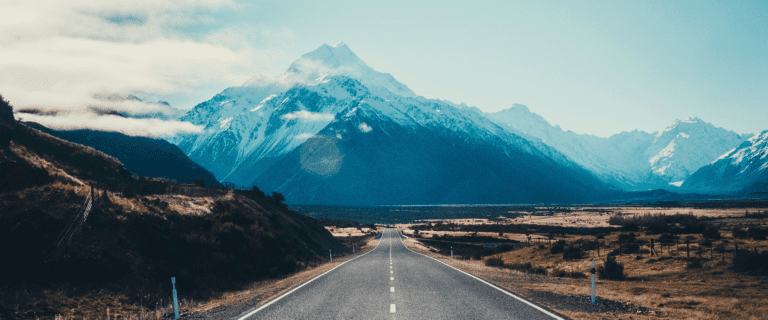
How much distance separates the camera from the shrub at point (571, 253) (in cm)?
2786

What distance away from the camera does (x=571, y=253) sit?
28297 mm

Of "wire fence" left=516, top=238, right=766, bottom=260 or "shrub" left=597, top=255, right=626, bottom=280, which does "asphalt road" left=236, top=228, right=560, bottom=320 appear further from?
"wire fence" left=516, top=238, right=766, bottom=260

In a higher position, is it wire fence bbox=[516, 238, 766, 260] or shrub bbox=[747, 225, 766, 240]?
shrub bbox=[747, 225, 766, 240]

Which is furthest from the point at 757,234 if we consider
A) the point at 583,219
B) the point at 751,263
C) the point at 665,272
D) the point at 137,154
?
the point at 137,154

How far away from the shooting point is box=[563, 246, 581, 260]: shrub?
27.9m

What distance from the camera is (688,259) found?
2180 cm

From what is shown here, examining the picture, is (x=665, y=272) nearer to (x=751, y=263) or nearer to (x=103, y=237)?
(x=751, y=263)

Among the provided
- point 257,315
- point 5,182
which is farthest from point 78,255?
point 257,315

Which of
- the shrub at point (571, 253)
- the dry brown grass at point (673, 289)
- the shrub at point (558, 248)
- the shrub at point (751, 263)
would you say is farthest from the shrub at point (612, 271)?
the shrub at point (558, 248)

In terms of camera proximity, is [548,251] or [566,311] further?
[548,251]

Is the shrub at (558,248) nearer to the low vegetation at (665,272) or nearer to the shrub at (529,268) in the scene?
the low vegetation at (665,272)

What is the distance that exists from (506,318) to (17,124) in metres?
30.1

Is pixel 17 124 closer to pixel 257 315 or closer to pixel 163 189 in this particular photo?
pixel 163 189

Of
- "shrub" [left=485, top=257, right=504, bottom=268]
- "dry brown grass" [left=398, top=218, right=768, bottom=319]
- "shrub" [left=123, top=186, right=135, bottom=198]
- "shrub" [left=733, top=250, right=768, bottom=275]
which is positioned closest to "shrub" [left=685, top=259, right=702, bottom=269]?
"dry brown grass" [left=398, top=218, right=768, bottom=319]
